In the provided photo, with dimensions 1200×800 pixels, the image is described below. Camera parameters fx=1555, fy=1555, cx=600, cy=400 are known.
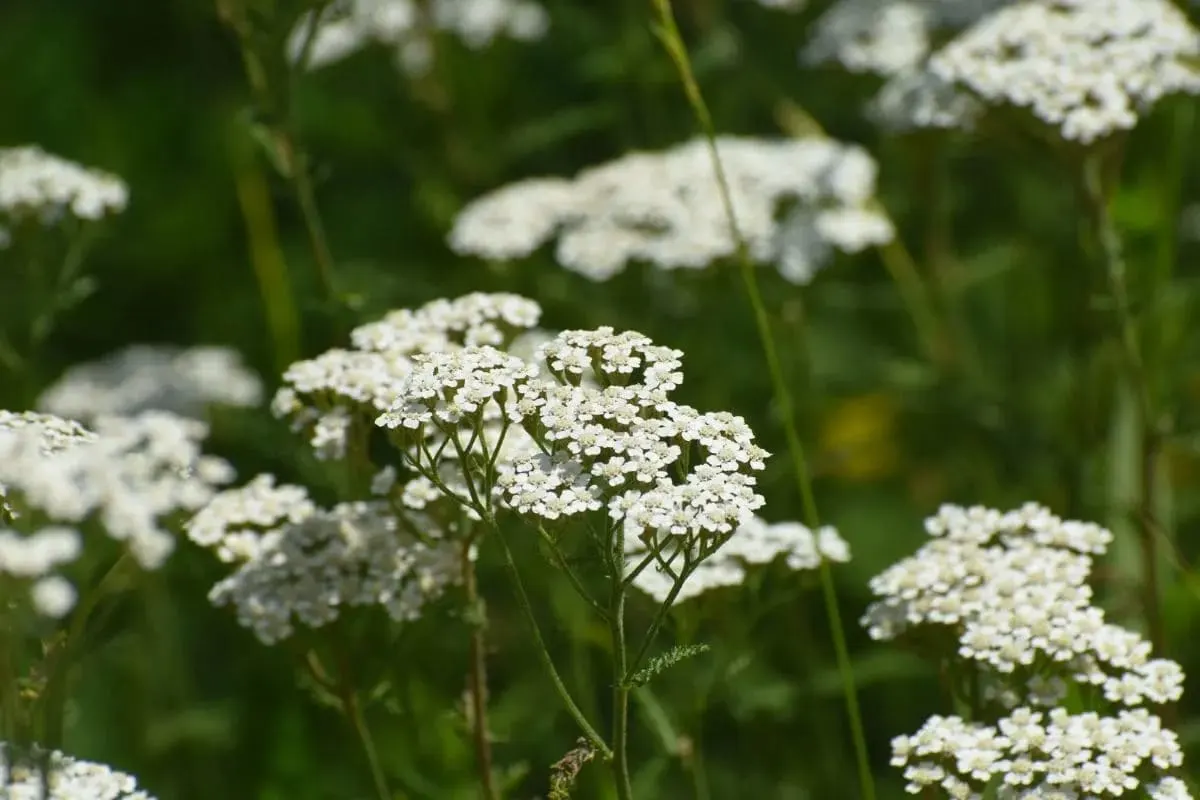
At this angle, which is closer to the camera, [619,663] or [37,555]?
[37,555]

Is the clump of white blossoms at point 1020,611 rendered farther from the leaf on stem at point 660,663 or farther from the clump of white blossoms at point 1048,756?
the leaf on stem at point 660,663

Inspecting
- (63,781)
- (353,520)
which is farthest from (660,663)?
(63,781)

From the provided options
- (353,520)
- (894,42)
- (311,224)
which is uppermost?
(894,42)

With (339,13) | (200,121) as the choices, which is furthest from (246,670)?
(200,121)

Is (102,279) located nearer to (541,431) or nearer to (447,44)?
(447,44)

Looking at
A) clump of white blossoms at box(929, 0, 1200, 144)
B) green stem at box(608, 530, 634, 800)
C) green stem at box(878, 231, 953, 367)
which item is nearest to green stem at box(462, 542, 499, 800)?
green stem at box(608, 530, 634, 800)

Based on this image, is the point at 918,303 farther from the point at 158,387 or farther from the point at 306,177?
the point at 158,387
